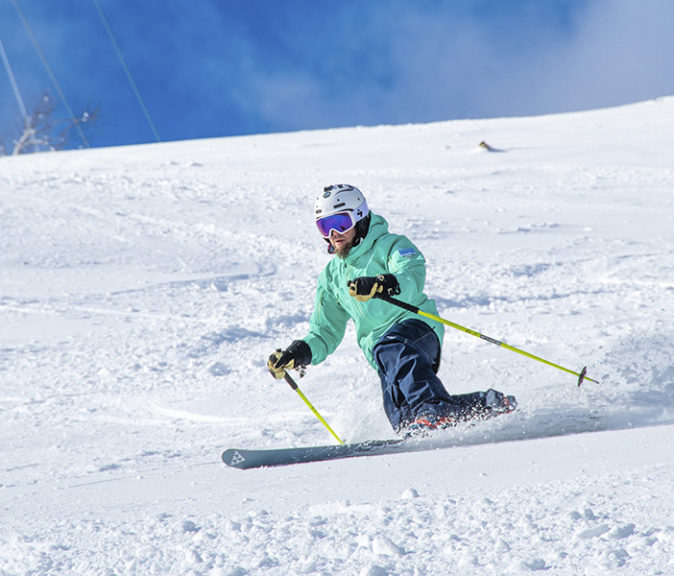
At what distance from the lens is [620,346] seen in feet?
16.0

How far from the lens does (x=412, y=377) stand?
368 cm

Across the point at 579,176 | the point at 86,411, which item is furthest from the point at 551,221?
the point at 86,411

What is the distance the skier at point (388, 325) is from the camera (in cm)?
360

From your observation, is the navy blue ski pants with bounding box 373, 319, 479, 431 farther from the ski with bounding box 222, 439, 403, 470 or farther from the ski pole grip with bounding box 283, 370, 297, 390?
the ski pole grip with bounding box 283, 370, 297, 390

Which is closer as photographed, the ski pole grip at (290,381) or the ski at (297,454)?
the ski at (297,454)

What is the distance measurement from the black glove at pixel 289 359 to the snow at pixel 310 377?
0.41 metres

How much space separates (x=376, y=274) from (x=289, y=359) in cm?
73

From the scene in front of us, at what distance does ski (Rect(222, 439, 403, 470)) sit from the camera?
3238 mm

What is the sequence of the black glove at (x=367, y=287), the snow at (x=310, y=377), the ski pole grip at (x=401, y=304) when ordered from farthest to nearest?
the ski pole grip at (x=401, y=304)
the black glove at (x=367, y=287)
the snow at (x=310, y=377)

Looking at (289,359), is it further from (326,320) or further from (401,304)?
(401,304)

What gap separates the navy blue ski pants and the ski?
14.0 inches

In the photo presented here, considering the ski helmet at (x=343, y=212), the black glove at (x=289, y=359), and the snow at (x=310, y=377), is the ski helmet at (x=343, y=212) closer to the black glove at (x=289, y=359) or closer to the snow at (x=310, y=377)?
the black glove at (x=289, y=359)

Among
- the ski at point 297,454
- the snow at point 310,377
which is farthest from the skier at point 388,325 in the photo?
the ski at point 297,454

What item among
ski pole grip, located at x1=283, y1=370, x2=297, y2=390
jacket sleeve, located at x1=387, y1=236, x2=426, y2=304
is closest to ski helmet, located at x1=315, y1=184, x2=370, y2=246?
jacket sleeve, located at x1=387, y1=236, x2=426, y2=304
